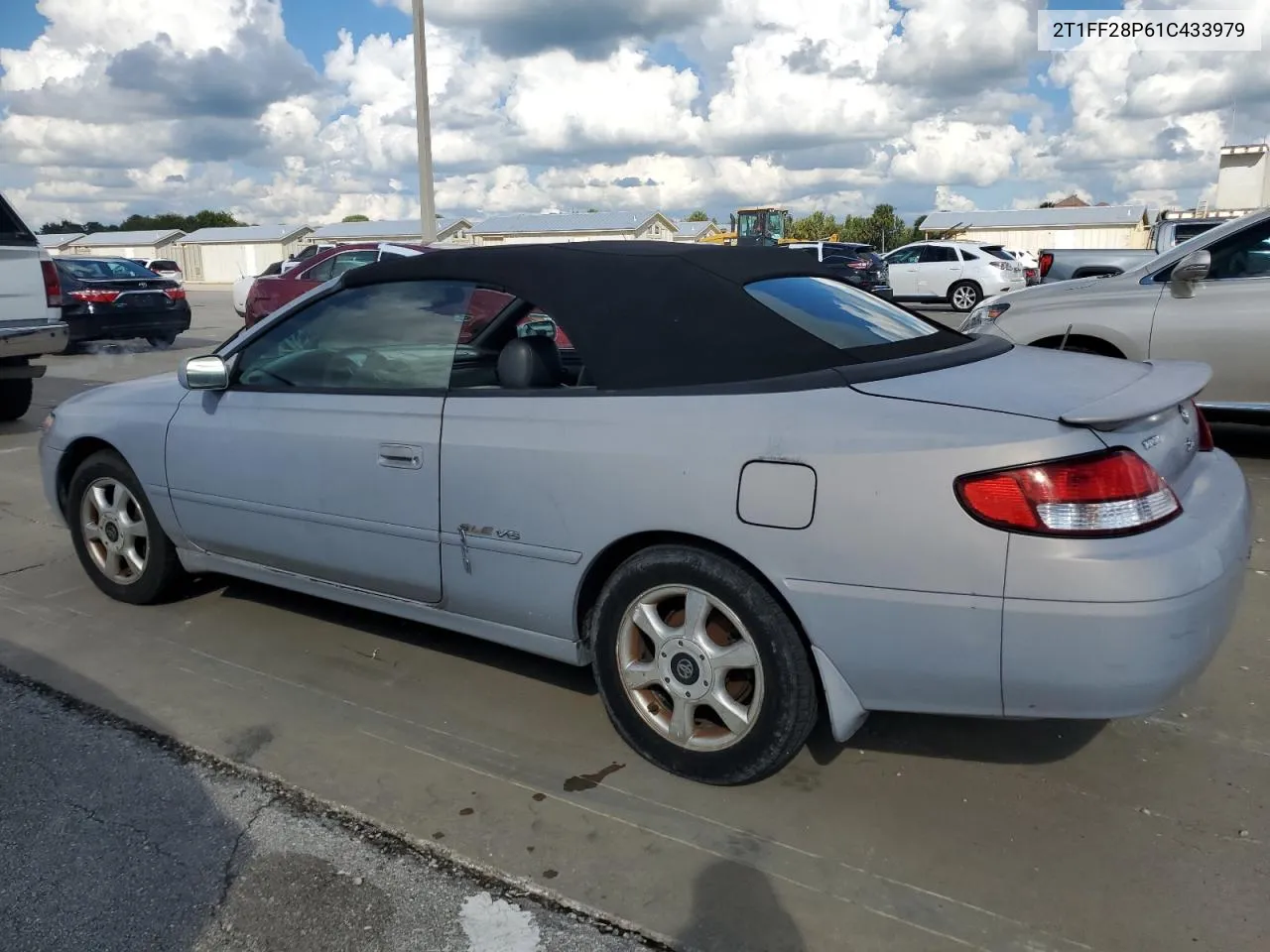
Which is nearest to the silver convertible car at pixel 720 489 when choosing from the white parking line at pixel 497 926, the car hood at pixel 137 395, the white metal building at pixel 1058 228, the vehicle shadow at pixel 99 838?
the car hood at pixel 137 395

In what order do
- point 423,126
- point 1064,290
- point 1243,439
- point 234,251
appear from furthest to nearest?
1. point 234,251
2. point 423,126
3. point 1243,439
4. point 1064,290

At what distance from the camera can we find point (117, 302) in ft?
51.2

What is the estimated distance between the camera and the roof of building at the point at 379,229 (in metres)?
62.7

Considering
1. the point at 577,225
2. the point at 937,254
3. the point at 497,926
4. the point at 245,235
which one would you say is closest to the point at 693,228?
the point at 577,225

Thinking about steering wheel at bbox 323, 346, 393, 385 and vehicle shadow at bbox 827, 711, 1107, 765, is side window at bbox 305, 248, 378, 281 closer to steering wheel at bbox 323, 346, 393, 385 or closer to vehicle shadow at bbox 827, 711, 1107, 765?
steering wheel at bbox 323, 346, 393, 385

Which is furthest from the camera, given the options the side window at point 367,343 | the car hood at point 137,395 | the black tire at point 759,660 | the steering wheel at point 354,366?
the car hood at point 137,395

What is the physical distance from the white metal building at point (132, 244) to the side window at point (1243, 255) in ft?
250

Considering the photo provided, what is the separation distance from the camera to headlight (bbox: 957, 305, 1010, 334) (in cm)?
721

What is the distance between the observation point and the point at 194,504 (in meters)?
4.11

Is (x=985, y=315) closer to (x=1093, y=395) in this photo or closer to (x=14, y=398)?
(x=1093, y=395)

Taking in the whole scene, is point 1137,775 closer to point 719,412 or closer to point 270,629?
point 719,412

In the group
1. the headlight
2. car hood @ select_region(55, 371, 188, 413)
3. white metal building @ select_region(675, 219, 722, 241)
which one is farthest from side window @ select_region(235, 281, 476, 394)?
white metal building @ select_region(675, 219, 722, 241)

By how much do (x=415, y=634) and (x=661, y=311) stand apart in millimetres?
1870

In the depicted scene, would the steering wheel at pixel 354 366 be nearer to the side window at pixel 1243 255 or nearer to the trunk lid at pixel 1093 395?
the trunk lid at pixel 1093 395
